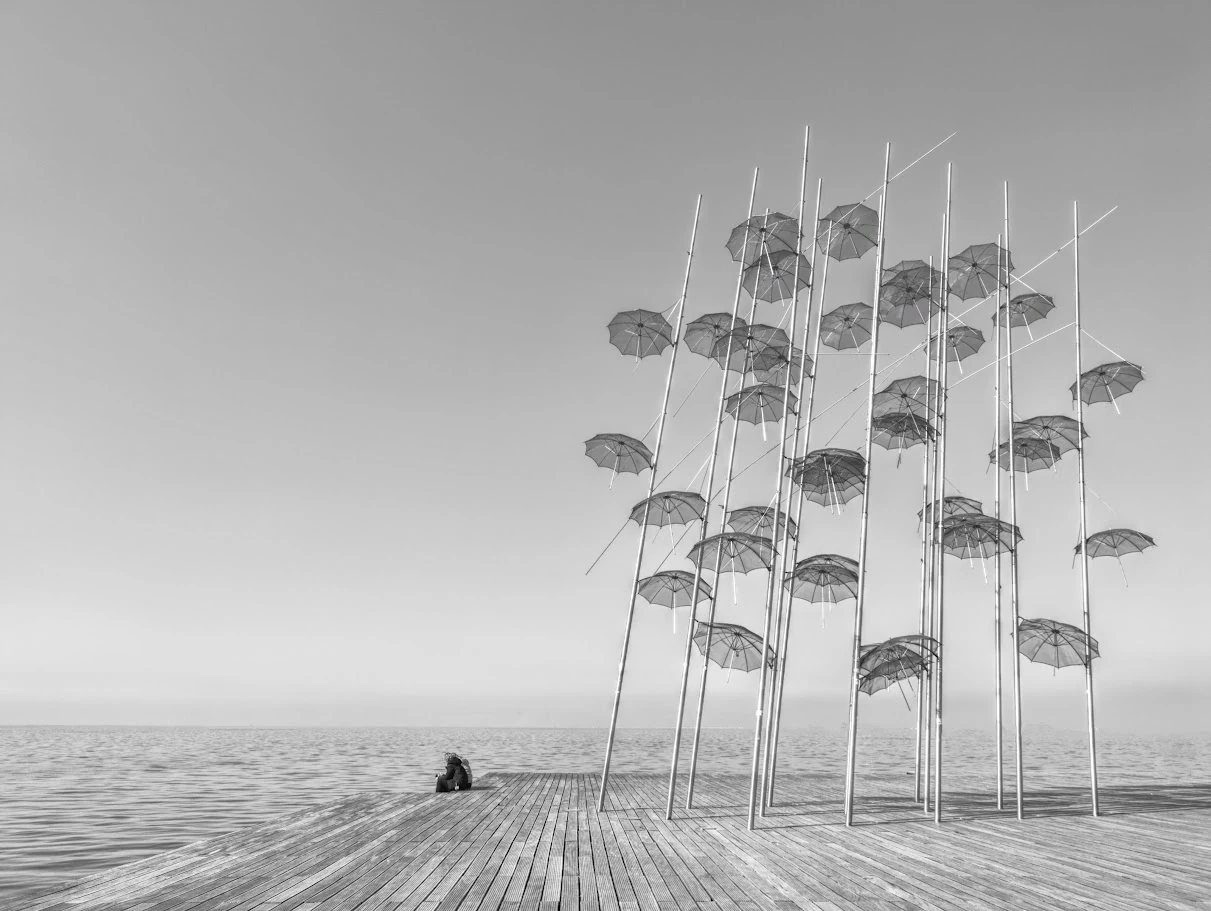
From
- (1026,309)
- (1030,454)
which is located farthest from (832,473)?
(1026,309)

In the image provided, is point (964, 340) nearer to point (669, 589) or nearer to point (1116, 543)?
point (1116, 543)

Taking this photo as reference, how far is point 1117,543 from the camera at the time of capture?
18.0 meters

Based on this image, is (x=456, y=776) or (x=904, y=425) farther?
(x=456, y=776)

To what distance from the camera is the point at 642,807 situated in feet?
54.2

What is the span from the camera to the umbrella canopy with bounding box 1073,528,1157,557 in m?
17.6

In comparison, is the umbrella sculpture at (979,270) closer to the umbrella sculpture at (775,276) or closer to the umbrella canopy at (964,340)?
the umbrella canopy at (964,340)

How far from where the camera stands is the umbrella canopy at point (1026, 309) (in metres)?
20.6

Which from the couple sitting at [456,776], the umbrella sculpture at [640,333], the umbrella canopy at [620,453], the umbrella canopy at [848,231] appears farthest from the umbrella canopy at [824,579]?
the couple sitting at [456,776]

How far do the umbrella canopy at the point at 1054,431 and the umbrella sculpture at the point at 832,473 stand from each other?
5102 millimetres

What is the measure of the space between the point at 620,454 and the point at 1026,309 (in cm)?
1198

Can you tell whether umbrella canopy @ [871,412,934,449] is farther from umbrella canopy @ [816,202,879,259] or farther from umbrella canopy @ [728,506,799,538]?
umbrella canopy @ [816,202,879,259]

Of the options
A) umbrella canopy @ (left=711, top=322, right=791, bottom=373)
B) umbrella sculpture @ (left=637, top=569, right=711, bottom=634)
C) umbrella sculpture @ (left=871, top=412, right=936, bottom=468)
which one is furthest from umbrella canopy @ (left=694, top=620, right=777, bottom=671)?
umbrella canopy @ (left=711, top=322, right=791, bottom=373)

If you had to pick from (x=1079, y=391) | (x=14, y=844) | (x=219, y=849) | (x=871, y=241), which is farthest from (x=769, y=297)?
(x=14, y=844)

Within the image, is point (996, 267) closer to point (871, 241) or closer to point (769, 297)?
point (871, 241)
